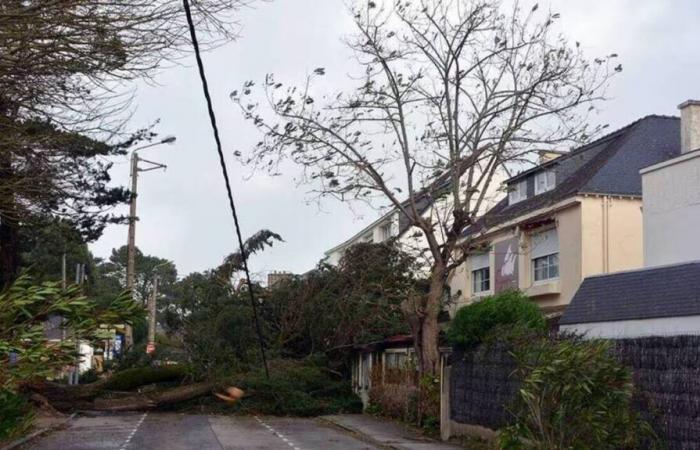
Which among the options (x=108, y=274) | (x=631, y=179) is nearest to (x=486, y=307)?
(x=631, y=179)

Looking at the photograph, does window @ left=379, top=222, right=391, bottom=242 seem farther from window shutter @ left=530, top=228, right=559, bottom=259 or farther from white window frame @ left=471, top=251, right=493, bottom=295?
window shutter @ left=530, top=228, right=559, bottom=259

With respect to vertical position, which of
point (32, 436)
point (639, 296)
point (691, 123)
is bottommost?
point (32, 436)

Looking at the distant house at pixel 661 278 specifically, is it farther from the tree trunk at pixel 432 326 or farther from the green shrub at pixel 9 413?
the green shrub at pixel 9 413

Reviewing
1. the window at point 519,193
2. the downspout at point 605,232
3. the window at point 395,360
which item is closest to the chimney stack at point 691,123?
the downspout at point 605,232

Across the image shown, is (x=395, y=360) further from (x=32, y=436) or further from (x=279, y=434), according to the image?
(x=32, y=436)

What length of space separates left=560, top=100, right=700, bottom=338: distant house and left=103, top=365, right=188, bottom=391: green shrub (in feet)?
51.4

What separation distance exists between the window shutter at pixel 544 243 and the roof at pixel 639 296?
12.4 metres

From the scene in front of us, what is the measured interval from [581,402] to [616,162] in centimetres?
1754

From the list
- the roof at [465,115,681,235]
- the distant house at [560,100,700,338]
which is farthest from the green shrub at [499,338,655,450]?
the roof at [465,115,681,235]

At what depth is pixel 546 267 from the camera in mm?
31438

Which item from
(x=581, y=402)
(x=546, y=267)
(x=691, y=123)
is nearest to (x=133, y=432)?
(x=581, y=402)

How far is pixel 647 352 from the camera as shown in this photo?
14.1 m

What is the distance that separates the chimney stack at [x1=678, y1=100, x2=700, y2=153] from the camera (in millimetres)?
25797

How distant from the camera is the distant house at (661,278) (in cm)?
1511
